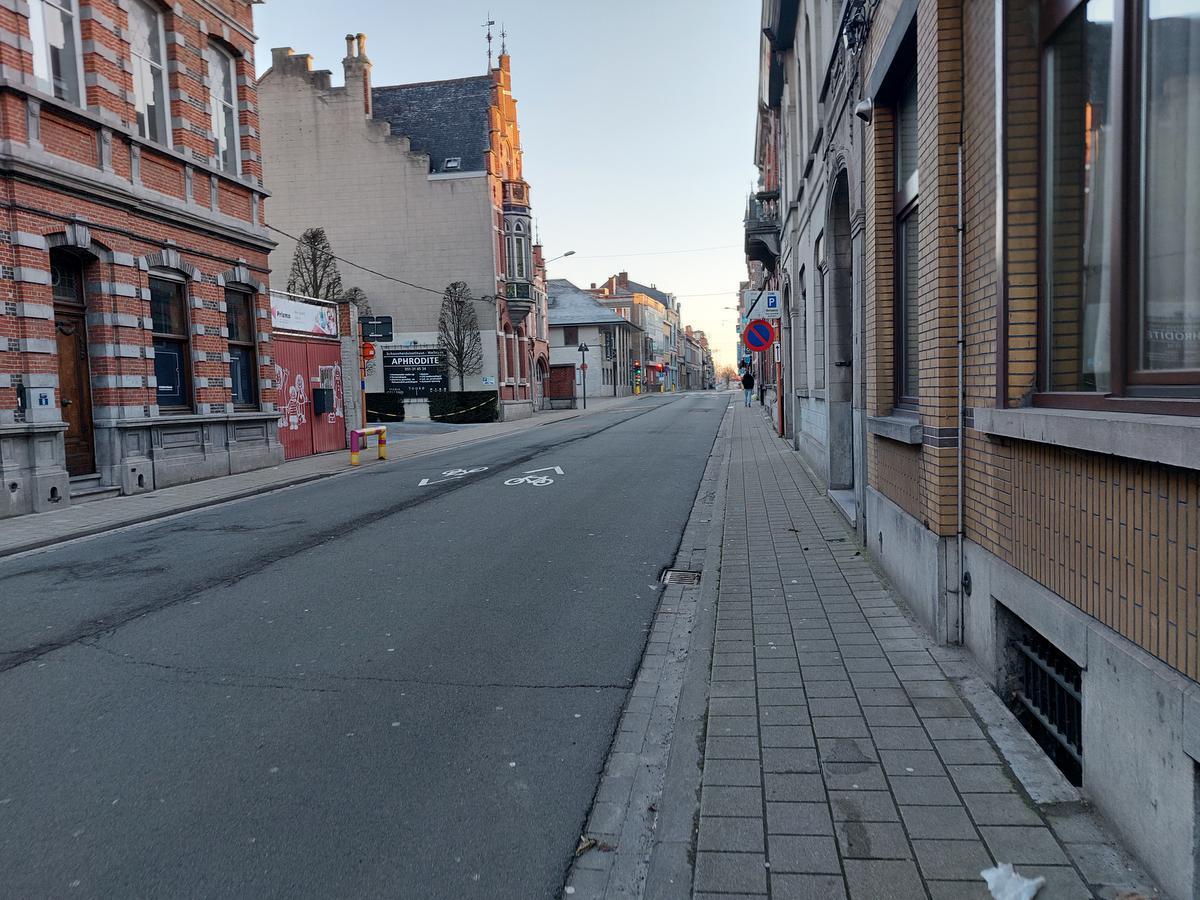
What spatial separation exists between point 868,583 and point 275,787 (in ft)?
15.3

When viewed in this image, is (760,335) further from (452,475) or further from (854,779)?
(854,779)

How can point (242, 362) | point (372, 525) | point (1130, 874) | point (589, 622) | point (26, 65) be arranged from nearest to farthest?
point (1130, 874)
point (589, 622)
point (372, 525)
point (26, 65)
point (242, 362)

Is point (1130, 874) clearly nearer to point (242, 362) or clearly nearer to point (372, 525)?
point (372, 525)

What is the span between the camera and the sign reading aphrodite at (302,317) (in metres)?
19.0

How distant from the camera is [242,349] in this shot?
57.1 feet

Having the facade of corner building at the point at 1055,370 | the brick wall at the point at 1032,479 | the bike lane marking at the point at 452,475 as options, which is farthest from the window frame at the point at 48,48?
the brick wall at the point at 1032,479

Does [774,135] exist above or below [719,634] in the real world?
above

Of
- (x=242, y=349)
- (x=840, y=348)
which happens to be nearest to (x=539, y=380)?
(x=242, y=349)

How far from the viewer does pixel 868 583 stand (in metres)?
6.62

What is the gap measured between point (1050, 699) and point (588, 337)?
71.8 meters

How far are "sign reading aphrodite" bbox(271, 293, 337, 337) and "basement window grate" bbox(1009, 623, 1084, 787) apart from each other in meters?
17.6

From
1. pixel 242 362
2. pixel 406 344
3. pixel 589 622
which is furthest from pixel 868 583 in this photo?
pixel 406 344

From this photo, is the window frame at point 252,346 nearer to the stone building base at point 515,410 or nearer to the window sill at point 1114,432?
the window sill at point 1114,432

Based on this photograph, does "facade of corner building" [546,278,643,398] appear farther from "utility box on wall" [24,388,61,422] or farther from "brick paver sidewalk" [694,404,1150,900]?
"brick paver sidewalk" [694,404,1150,900]
